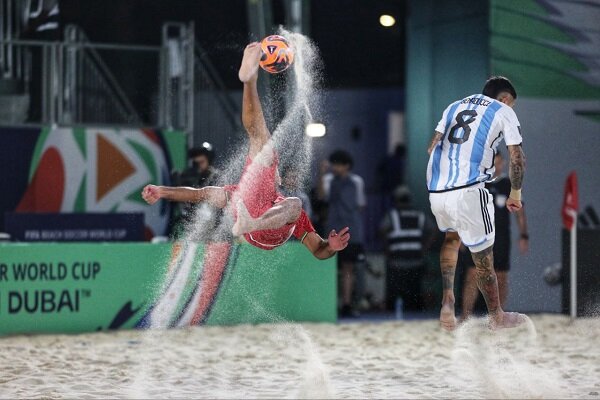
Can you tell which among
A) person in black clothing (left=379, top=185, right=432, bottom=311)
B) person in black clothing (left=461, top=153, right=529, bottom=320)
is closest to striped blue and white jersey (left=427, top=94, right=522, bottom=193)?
person in black clothing (left=461, top=153, right=529, bottom=320)

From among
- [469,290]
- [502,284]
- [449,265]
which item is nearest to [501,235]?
[502,284]

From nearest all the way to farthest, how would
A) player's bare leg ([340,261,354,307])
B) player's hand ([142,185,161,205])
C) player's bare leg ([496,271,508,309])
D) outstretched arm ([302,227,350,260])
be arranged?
1. player's hand ([142,185,161,205])
2. outstretched arm ([302,227,350,260])
3. player's bare leg ([496,271,508,309])
4. player's bare leg ([340,261,354,307])

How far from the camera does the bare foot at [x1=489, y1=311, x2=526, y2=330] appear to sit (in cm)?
805

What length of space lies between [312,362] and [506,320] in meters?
2.10

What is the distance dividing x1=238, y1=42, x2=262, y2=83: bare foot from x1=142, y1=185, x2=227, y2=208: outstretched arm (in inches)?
34.1

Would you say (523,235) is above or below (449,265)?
above

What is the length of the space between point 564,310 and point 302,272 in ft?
10.6

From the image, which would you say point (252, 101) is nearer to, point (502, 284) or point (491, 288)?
point (491, 288)

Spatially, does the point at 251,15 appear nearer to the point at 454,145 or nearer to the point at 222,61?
the point at 222,61

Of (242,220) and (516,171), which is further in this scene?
(516,171)

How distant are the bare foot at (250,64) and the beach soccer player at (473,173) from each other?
1427mm

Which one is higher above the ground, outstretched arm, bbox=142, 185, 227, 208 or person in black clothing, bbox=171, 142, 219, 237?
person in black clothing, bbox=171, 142, 219, 237

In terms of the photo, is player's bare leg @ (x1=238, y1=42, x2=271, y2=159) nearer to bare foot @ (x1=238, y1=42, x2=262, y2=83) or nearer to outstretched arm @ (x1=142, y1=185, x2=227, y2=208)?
bare foot @ (x1=238, y1=42, x2=262, y2=83)

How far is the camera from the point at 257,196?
7.89 metres
